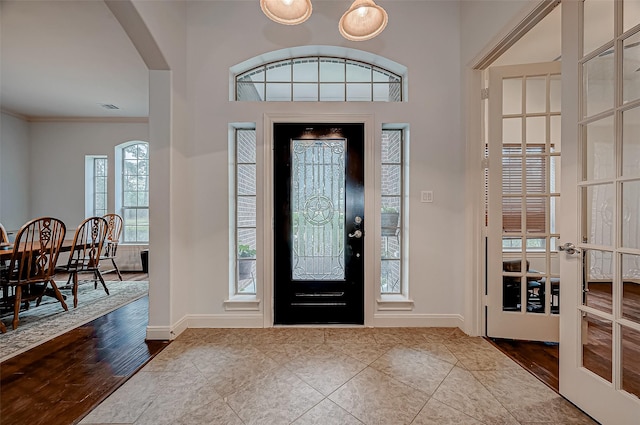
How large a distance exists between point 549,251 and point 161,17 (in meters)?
3.78

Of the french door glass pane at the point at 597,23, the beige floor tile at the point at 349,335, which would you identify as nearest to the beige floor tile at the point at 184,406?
the beige floor tile at the point at 349,335

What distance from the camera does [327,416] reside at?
1.61 metres

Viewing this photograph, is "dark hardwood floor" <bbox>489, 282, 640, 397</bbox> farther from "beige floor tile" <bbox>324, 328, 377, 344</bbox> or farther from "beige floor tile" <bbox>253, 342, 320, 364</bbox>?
"beige floor tile" <bbox>253, 342, 320, 364</bbox>

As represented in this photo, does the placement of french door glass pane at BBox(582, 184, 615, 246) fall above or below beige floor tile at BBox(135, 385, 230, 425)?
above

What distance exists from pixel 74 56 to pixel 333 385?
186 inches

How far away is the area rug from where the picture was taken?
2547 millimetres

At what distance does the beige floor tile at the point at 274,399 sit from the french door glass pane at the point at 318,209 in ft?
3.69

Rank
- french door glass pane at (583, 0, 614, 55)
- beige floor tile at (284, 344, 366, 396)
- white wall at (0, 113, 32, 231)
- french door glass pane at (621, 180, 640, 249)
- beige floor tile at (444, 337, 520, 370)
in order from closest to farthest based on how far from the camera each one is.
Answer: french door glass pane at (621, 180, 640, 249) → french door glass pane at (583, 0, 614, 55) → beige floor tile at (284, 344, 366, 396) → beige floor tile at (444, 337, 520, 370) → white wall at (0, 113, 32, 231)

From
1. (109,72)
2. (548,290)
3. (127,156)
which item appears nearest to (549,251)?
(548,290)

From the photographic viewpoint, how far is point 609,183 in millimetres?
1548

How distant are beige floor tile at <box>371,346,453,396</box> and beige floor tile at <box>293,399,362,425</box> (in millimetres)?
524

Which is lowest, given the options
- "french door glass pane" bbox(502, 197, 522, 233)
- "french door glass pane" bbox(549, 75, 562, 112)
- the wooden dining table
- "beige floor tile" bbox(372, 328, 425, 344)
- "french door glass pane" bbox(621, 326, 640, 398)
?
"beige floor tile" bbox(372, 328, 425, 344)

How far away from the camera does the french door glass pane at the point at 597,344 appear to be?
1.54m

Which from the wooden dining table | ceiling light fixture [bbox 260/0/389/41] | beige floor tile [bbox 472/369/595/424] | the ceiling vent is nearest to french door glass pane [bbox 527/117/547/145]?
ceiling light fixture [bbox 260/0/389/41]
